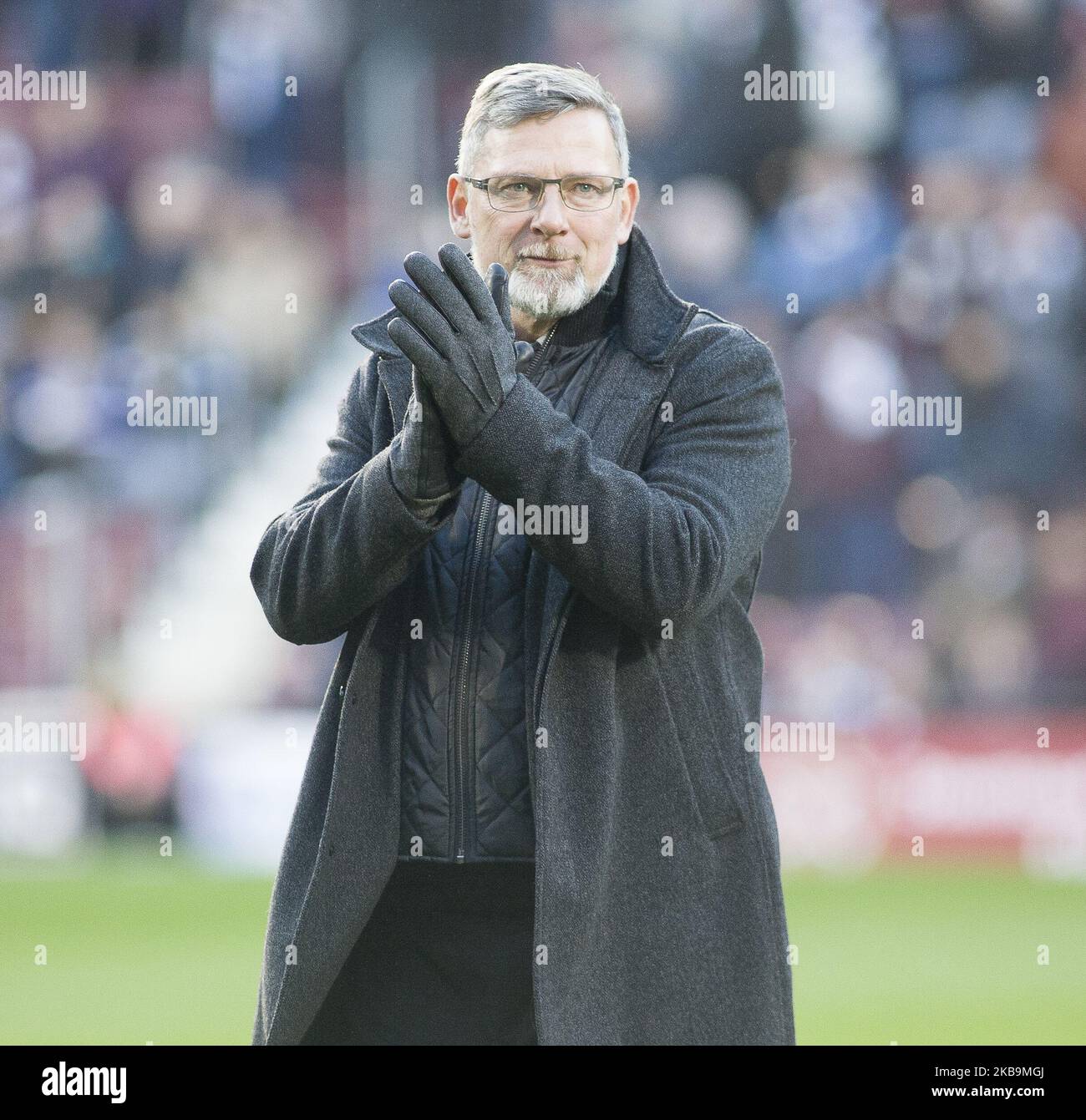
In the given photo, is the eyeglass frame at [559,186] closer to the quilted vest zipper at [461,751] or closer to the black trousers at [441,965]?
the quilted vest zipper at [461,751]

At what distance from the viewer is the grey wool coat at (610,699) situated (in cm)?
206

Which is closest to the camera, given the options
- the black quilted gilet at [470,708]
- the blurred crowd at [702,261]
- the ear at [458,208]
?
the black quilted gilet at [470,708]

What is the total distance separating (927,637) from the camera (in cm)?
884

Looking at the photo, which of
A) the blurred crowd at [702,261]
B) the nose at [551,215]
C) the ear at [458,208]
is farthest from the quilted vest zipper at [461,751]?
the blurred crowd at [702,261]

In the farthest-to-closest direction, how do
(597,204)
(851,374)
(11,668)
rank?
(851,374) < (11,668) < (597,204)

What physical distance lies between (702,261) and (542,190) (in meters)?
7.44

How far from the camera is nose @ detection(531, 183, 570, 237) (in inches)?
89.4

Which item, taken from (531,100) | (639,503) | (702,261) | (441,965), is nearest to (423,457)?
(639,503)

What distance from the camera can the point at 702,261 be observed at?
9.59 meters

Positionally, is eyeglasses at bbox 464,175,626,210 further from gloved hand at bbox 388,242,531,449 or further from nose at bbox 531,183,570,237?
gloved hand at bbox 388,242,531,449

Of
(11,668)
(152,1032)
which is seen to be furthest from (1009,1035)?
(11,668)

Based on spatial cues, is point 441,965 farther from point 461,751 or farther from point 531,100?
point 531,100

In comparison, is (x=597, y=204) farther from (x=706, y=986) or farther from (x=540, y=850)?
(x=706, y=986)
